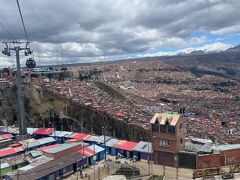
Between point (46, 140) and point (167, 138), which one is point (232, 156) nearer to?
point (167, 138)

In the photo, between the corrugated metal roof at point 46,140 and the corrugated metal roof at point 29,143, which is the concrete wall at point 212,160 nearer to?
the corrugated metal roof at point 46,140

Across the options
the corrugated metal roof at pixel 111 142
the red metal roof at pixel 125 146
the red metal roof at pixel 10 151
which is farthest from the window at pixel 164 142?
the red metal roof at pixel 10 151

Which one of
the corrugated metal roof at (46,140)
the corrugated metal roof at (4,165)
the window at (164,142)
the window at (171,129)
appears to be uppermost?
the window at (171,129)

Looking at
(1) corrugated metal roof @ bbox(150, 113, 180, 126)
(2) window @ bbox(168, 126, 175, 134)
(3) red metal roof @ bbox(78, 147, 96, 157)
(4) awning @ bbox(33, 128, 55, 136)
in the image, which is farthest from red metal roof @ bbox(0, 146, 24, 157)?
(2) window @ bbox(168, 126, 175, 134)

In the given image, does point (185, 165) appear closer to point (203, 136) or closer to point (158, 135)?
point (158, 135)

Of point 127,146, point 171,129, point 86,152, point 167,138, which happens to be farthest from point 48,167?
point 171,129

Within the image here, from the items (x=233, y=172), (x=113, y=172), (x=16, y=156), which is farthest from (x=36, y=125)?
(x=233, y=172)

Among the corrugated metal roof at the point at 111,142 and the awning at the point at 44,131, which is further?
the awning at the point at 44,131

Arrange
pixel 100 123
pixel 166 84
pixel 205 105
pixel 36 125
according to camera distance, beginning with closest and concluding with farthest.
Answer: pixel 100 123
pixel 36 125
pixel 205 105
pixel 166 84
